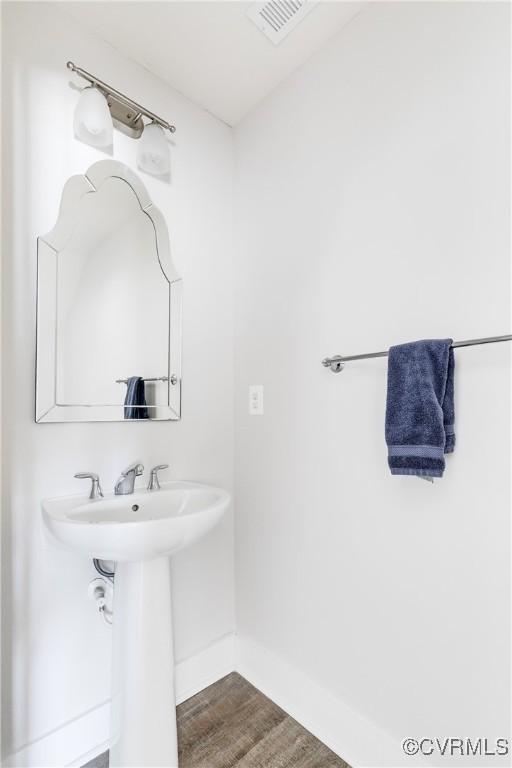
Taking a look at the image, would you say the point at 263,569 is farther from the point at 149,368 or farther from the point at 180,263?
the point at 180,263

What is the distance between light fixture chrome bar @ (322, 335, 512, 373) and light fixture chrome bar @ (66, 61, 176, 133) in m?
1.12

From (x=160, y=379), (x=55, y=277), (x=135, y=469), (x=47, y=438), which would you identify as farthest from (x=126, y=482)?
(x=55, y=277)

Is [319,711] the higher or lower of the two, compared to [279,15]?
lower

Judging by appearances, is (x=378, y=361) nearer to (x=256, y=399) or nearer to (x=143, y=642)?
(x=256, y=399)

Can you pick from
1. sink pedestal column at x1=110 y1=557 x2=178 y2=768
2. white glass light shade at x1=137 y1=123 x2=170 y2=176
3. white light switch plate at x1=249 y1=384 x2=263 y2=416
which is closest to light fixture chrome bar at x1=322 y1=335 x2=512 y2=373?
white light switch plate at x1=249 y1=384 x2=263 y2=416

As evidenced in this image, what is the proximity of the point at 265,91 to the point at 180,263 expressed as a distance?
812 mm

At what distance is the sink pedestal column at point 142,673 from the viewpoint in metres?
1.15

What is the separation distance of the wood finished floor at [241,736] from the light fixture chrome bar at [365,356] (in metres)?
1.27

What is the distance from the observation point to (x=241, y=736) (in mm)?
1382

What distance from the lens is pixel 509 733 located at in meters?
0.98

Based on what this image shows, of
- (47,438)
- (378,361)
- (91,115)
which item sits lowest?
(47,438)

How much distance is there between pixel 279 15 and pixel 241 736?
2470 mm

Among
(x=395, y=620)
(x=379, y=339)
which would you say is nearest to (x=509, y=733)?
(x=395, y=620)

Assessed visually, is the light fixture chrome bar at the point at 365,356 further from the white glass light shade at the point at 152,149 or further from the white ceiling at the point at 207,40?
the white ceiling at the point at 207,40
